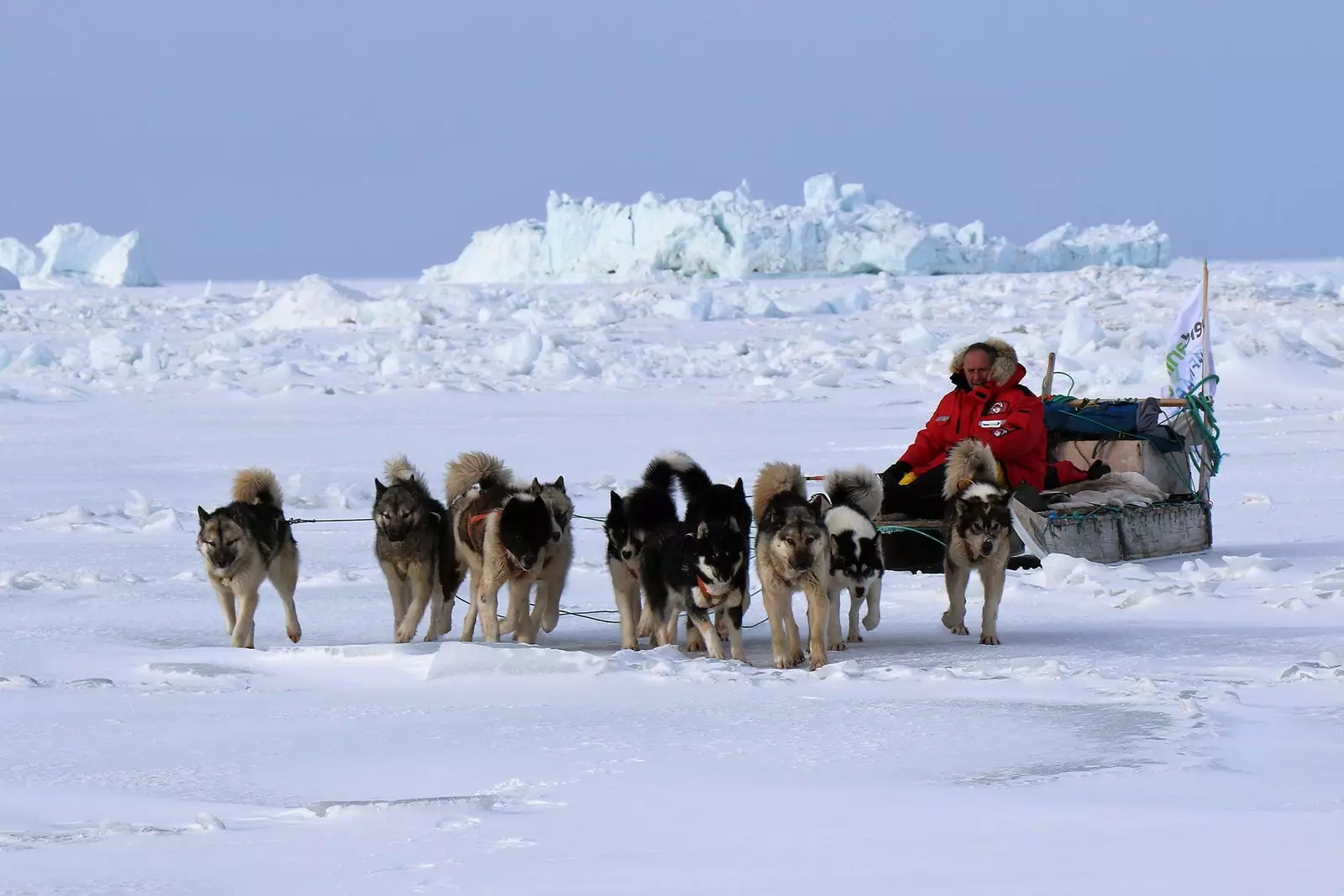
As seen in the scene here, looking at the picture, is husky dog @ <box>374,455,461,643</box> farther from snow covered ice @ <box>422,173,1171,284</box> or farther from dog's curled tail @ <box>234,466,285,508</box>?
snow covered ice @ <box>422,173,1171,284</box>

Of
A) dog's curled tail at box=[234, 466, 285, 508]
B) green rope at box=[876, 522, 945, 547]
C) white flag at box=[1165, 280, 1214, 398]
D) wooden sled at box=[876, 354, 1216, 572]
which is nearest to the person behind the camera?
dog's curled tail at box=[234, 466, 285, 508]

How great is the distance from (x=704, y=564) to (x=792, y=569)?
284 mm

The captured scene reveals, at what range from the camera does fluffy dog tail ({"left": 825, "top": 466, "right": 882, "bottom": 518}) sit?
6.34 meters

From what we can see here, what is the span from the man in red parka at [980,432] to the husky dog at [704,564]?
2137mm

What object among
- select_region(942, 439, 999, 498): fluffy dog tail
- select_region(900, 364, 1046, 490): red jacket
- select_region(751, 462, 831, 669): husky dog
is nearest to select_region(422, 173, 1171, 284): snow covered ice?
select_region(900, 364, 1046, 490): red jacket

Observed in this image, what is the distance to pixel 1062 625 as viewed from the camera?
6.32 meters

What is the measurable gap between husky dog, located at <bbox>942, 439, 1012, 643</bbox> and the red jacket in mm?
1416

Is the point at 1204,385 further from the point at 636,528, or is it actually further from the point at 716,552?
the point at 716,552

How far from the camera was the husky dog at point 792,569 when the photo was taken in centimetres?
534

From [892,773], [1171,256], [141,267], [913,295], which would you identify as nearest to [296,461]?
[892,773]

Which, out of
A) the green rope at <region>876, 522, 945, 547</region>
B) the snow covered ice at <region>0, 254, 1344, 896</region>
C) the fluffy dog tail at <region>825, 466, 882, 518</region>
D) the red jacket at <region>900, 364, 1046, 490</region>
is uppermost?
the red jacket at <region>900, 364, 1046, 490</region>

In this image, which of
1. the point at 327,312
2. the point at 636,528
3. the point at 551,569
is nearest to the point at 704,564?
the point at 636,528

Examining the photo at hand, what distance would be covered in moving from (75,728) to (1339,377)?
662 inches

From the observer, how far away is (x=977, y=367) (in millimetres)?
7805
